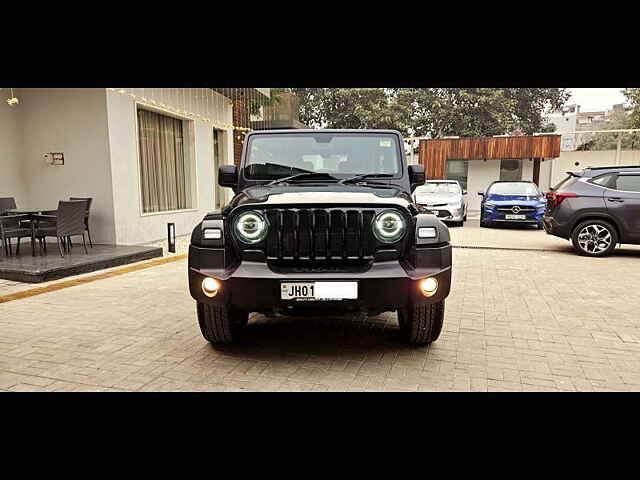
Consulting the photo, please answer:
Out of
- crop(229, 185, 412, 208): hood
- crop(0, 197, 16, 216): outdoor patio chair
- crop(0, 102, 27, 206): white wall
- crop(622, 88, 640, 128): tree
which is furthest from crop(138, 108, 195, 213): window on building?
crop(622, 88, 640, 128): tree

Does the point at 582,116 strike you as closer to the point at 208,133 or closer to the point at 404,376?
the point at 208,133

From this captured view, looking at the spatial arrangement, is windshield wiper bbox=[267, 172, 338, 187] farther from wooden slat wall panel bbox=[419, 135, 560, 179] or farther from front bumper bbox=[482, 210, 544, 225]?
wooden slat wall panel bbox=[419, 135, 560, 179]

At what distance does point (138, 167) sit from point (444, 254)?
27.2ft

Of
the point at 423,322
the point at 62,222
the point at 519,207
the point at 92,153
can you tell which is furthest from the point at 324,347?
the point at 519,207

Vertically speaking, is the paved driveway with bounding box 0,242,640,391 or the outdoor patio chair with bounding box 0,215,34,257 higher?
the outdoor patio chair with bounding box 0,215,34,257

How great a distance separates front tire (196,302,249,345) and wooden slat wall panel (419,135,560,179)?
60.1 ft

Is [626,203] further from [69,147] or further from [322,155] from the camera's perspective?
[69,147]

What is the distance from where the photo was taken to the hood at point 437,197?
14.4 metres

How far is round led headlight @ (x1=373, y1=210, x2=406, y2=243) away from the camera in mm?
3418

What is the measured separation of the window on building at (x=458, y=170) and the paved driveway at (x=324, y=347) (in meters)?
16.7

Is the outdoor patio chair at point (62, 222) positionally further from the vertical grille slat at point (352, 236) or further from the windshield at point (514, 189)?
the windshield at point (514, 189)

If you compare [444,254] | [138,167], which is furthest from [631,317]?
[138,167]

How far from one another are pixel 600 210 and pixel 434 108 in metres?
22.5
